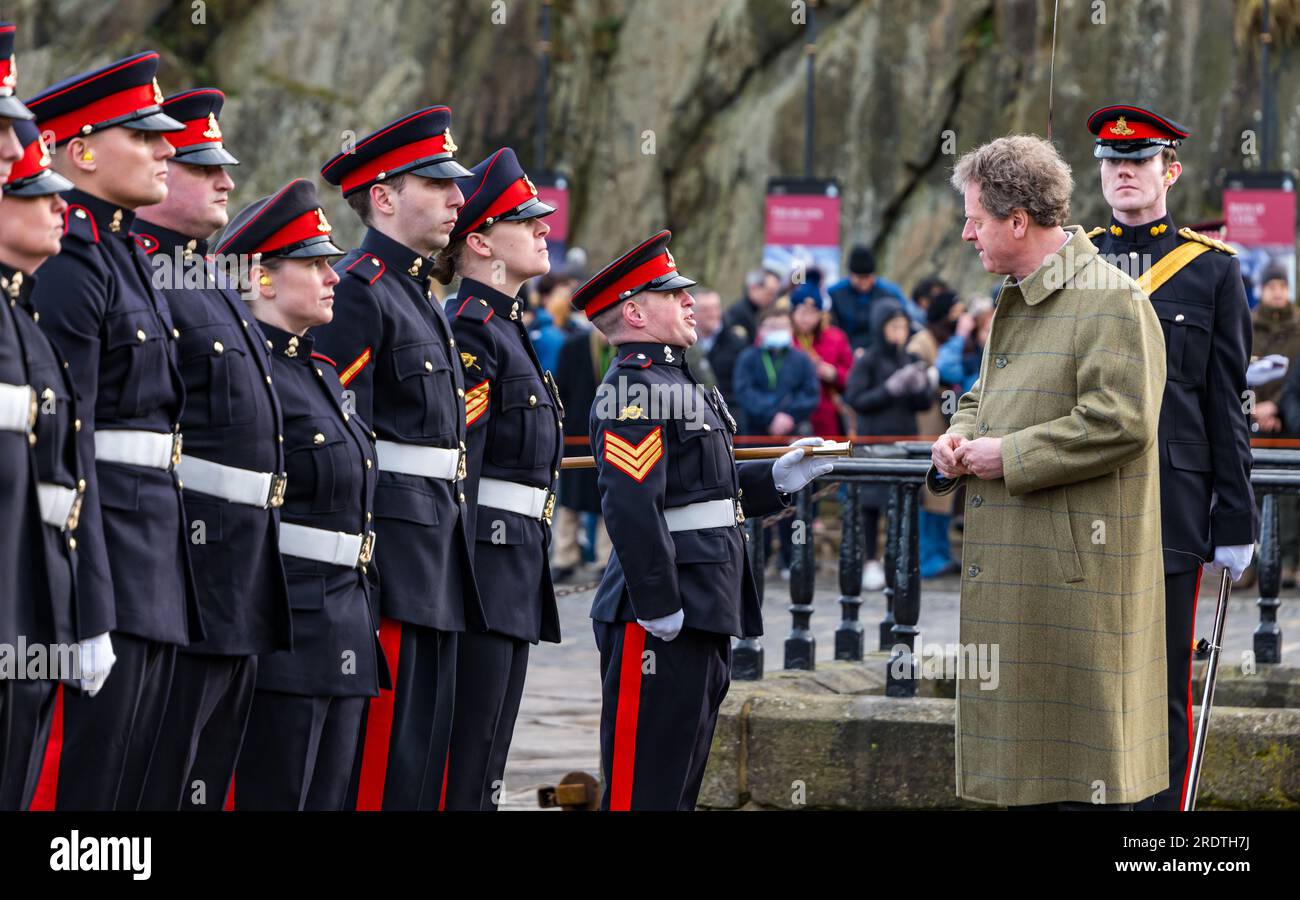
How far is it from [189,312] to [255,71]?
21.9 metres

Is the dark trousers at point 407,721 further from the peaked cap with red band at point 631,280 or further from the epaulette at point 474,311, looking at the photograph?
the peaked cap with red band at point 631,280

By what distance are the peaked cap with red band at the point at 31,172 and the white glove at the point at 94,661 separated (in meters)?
0.89

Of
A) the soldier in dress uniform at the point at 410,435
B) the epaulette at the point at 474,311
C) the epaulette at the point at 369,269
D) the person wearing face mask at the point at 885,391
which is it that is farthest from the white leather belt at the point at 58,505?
the person wearing face mask at the point at 885,391

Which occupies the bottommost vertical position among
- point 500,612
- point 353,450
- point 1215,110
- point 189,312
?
point 500,612

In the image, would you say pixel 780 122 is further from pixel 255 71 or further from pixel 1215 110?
pixel 255 71

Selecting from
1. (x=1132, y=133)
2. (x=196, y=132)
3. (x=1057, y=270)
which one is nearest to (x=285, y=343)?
(x=196, y=132)

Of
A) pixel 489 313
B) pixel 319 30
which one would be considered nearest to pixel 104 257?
pixel 489 313

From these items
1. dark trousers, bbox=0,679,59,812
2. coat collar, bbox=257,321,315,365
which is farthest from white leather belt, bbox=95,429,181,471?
coat collar, bbox=257,321,315,365

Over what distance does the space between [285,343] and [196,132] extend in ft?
1.86

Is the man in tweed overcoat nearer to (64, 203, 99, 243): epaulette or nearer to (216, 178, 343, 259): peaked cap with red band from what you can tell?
(216, 178, 343, 259): peaked cap with red band

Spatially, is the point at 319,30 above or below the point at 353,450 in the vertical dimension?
above

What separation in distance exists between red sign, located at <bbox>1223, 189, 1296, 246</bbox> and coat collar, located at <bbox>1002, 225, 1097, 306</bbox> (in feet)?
37.2

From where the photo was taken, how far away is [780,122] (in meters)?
24.4

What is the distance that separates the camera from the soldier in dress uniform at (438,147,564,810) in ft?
19.3
